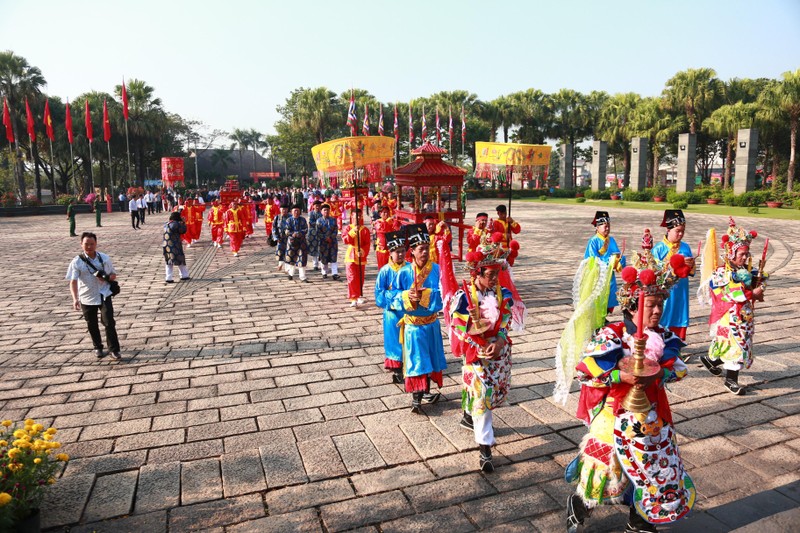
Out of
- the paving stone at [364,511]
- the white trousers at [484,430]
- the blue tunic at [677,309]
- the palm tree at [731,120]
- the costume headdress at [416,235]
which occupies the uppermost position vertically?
the palm tree at [731,120]

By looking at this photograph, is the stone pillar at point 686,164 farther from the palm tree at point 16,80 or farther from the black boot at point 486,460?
the palm tree at point 16,80

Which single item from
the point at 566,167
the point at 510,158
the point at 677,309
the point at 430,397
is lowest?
the point at 430,397

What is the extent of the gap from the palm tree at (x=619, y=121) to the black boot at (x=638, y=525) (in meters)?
50.2

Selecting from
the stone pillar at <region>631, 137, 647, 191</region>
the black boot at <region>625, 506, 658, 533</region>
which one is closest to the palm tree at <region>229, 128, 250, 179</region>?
the stone pillar at <region>631, 137, 647, 191</region>

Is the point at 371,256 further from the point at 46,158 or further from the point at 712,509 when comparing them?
the point at 46,158

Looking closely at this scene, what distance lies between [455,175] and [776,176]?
44384 mm

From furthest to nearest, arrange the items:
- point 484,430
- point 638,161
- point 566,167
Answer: point 566,167 < point 638,161 < point 484,430

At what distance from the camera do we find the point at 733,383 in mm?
5633

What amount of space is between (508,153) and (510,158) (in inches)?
15.4

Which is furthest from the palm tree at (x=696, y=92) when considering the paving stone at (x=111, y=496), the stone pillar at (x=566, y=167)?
A: the paving stone at (x=111, y=496)

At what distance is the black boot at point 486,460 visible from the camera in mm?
4152

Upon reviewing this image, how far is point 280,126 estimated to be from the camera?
57.7 metres

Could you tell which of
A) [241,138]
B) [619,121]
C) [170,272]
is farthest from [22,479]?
[241,138]

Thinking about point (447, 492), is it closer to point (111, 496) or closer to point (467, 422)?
point (467, 422)
